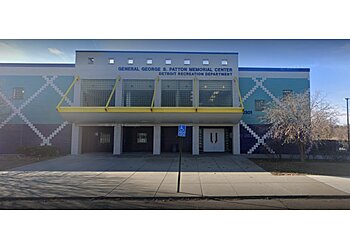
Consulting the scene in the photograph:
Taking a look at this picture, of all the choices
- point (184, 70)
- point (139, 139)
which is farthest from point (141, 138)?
point (184, 70)

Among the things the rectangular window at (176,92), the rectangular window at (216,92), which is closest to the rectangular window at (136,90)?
the rectangular window at (176,92)

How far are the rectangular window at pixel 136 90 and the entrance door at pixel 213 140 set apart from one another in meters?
6.56

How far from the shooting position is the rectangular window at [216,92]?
1862cm

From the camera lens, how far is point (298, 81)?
1945cm

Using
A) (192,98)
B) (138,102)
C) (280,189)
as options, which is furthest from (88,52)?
(280,189)

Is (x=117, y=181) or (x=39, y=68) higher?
(x=39, y=68)

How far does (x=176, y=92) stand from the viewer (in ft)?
61.3

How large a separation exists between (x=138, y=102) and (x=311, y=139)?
13.2 meters

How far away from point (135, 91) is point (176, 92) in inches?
144

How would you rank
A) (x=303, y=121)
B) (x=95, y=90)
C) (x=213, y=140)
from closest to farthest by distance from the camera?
(x=303, y=121) < (x=95, y=90) < (x=213, y=140)

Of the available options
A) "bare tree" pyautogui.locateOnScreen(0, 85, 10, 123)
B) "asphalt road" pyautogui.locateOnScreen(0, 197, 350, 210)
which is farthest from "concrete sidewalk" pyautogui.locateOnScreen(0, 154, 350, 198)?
"bare tree" pyautogui.locateOnScreen(0, 85, 10, 123)

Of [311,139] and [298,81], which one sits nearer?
[311,139]

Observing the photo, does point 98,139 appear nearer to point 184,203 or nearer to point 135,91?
point 135,91

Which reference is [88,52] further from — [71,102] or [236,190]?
[236,190]
